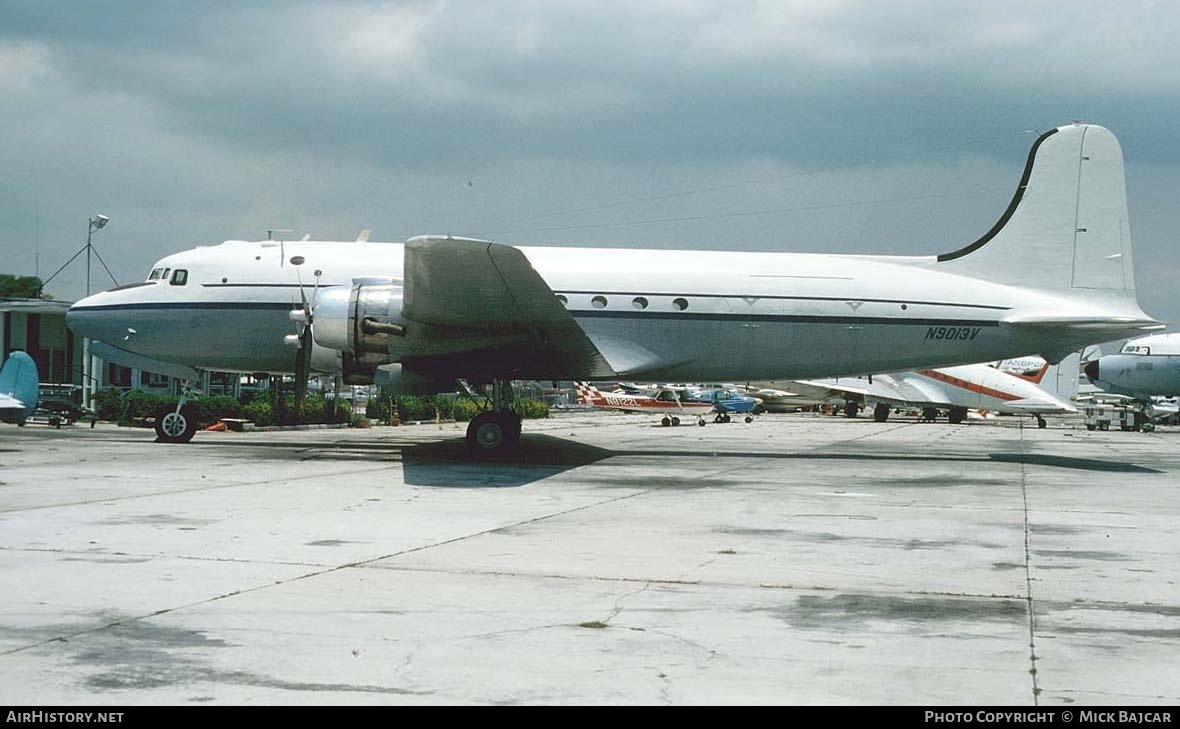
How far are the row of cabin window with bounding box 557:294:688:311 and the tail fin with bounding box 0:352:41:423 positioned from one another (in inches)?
459

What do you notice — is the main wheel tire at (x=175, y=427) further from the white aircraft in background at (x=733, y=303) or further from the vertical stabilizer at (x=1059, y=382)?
the vertical stabilizer at (x=1059, y=382)

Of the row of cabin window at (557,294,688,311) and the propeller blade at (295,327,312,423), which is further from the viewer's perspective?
the row of cabin window at (557,294,688,311)

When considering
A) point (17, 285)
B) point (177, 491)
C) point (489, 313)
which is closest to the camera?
point (177, 491)

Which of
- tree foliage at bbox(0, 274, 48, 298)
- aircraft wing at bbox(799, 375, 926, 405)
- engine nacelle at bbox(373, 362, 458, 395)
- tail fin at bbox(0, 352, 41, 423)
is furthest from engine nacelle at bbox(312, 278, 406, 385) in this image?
tree foliage at bbox(0, 274, 48, 298)

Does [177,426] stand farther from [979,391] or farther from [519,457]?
[979,391]

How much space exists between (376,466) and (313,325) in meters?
3.27

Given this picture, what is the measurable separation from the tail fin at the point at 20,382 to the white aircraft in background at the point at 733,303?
1532 millimetres

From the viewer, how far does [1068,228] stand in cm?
2273

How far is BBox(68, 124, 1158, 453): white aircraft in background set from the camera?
2150 centimetres

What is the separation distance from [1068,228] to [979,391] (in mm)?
26313

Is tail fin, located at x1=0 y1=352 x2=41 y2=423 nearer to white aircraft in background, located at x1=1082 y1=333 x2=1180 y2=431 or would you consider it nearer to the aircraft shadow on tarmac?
the aircraft shadow on tarmac

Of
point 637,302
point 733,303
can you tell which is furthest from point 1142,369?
point 637,302

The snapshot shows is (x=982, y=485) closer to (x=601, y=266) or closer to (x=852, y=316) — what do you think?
(x=852, y=316)
